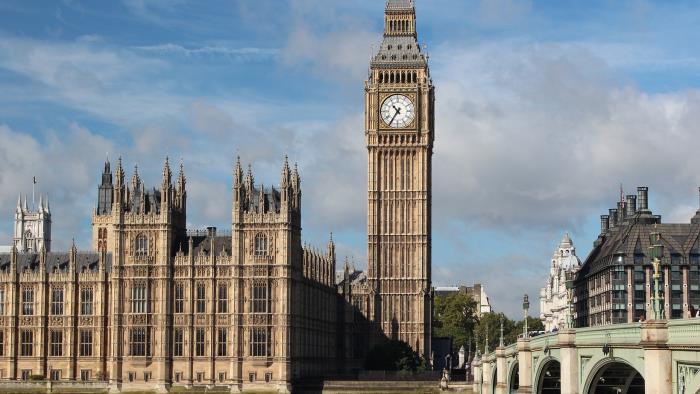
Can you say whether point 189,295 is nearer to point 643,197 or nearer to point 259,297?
point 259,297

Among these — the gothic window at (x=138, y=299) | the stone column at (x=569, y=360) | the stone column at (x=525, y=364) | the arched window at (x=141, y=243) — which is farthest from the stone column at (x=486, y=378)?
the stone column at (x=569, y=360)

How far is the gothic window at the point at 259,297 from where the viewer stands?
456 ft

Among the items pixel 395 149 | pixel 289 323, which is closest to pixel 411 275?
pixel 395 149

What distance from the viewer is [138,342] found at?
461 ft

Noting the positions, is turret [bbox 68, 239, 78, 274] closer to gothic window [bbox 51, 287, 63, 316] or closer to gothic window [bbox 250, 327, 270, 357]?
gothic window [bbox 51, 287, 63, 316]

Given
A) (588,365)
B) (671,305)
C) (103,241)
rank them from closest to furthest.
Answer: (588,365)
(671,305)
(103,241)

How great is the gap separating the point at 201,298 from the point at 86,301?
12.8 meters

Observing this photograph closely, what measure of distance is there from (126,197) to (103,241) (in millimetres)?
55686

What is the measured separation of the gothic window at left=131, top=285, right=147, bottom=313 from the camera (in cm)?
14075

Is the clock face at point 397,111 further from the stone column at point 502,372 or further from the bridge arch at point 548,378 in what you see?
the bridge arch at point 548,378

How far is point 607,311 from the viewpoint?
156 meters

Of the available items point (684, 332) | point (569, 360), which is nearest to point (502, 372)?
point (569, 360)

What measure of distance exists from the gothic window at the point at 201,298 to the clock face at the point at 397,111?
1849 inches

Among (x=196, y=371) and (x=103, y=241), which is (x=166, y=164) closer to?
(x=196, y=371)
